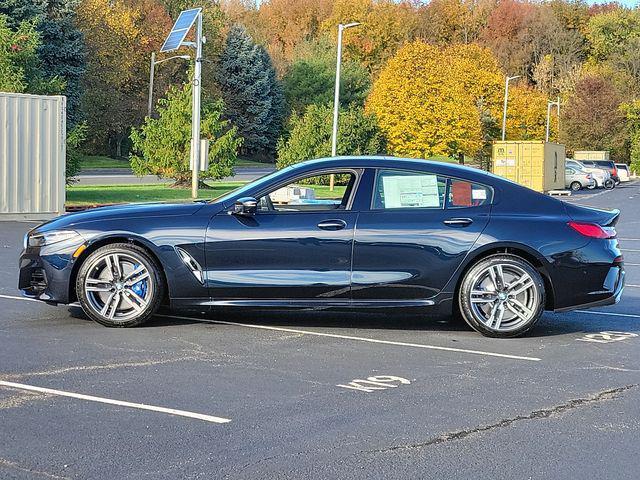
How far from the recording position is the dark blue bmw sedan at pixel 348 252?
319 inches

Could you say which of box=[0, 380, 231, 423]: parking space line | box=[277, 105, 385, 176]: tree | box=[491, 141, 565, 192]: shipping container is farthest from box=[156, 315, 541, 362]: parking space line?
box=[491, 141, 565, 192]: shipping container

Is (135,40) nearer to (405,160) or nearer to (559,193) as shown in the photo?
(559,193)

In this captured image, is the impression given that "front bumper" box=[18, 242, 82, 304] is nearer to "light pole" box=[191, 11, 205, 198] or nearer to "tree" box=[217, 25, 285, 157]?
"light pole" box=[191, 11, 205, 198]

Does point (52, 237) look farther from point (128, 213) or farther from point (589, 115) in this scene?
point (589, 115)

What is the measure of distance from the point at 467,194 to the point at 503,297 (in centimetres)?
93

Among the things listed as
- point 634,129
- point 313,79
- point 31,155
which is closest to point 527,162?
point 31,155

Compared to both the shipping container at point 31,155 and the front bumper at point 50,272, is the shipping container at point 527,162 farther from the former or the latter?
the front bumper at point 50,272

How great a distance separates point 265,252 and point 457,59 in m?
52.8

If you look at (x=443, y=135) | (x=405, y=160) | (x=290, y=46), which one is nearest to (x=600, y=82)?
(x=290, y=46)

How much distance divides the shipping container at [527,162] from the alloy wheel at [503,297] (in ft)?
115

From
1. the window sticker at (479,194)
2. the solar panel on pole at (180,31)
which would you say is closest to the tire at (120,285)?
the window sticker at (479,194)

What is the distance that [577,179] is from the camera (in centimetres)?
5312

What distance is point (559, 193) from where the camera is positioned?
4725 centimetres

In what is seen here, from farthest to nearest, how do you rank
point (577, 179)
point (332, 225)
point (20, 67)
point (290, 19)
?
point (290, 19) → point (577, 179) → point (20, 67) → point (332, 225)
